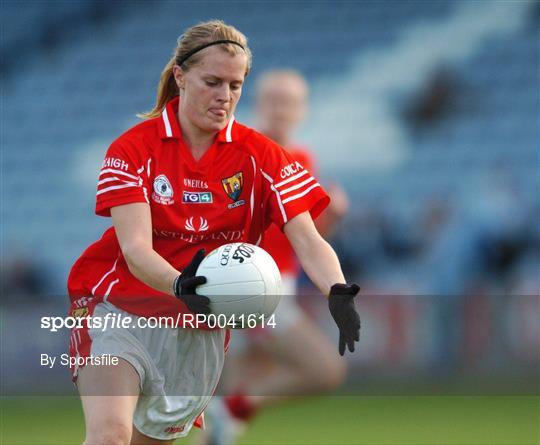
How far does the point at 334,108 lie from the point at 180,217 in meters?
9.03

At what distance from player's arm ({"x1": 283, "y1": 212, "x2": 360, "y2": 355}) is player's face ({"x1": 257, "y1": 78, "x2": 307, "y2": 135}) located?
7.92ft

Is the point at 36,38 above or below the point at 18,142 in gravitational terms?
above

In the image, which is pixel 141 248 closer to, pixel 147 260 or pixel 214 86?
pixel 147 260

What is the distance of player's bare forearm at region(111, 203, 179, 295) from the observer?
366 centimetres

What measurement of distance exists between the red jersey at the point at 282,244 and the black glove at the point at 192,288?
8.23 feet

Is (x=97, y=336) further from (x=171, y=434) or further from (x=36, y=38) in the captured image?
(x=36, y=38)

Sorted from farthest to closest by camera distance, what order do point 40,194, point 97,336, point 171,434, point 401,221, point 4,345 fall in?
point 40,194
point 401,221
point 4,345
point 171,434
point 97,336

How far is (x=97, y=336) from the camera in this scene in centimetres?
389

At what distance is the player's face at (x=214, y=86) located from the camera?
154 inches

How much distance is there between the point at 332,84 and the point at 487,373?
5.02 metres

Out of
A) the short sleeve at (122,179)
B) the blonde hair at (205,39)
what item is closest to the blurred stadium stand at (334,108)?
the blonde hair at (205,39)

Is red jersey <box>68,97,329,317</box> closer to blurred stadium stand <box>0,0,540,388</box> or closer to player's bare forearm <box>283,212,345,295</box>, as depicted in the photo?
player's bare forearm <box>283,212,345,295</box>

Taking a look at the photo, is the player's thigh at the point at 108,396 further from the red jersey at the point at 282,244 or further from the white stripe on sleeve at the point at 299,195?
the red jersey at the point at 282,244

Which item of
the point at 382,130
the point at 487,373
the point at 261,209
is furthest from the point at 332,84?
Result: the point at 261,209
